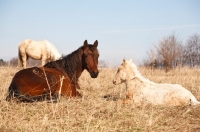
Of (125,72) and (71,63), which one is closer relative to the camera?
(125,72)

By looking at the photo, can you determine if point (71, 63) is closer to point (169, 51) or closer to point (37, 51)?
point (37, 51)

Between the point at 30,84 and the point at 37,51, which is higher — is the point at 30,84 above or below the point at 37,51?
below

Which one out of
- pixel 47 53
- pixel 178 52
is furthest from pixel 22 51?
pixel 178 52

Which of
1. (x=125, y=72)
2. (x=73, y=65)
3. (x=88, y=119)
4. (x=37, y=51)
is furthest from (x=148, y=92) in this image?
(x=37, y=51)

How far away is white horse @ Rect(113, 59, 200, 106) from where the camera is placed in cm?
572

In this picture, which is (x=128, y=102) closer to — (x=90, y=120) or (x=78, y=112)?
(x=78, y=112)

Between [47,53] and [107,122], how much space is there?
13656mm

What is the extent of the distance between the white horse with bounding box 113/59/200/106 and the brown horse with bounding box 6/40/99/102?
2.83 feet

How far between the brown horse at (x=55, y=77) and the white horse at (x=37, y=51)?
9.72 metres

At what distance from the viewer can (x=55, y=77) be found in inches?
241

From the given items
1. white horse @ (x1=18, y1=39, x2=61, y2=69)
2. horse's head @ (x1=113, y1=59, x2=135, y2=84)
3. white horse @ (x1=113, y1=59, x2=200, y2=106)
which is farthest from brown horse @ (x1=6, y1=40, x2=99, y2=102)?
white horse @ (x1=18, y1=39, x2=61, y2=69)

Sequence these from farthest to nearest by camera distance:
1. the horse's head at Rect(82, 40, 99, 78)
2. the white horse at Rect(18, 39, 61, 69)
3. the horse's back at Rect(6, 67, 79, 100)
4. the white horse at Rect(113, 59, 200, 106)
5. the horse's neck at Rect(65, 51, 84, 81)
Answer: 1. the white horse at Rect(18, 39, 61, 69)
2. the horse's neck at Rect(65, 51, 84, 81)
3. the horse's head at Rect(82, 40, 99, 78)
4. the white horse at Rect(113, 59, 200, 106)
5. the horse's back at Rect(6, 67, 79, 100)

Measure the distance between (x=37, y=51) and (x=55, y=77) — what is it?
1153 centimetres

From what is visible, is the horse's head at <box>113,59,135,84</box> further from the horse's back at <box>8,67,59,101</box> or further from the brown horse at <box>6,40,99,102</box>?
the horse's back at <box>8,67,59,101</box>
